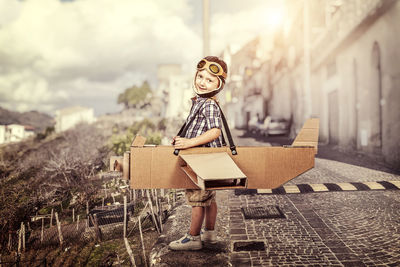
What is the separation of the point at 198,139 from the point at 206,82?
55cm

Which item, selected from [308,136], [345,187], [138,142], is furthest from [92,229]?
[345,187]

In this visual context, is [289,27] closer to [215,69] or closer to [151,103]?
[215,69]

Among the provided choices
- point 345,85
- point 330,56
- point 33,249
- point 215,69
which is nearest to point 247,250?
point 215,69

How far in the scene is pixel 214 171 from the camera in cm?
162

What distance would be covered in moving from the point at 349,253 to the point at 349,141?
804 cm

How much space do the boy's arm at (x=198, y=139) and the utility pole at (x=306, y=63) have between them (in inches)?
459

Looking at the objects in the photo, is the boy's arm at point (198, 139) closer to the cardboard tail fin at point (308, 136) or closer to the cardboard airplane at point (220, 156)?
the cardboard airplane at point (220, 156)

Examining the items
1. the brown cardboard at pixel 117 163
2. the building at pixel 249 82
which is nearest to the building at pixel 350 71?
the brown cardboard at pixel 117 163

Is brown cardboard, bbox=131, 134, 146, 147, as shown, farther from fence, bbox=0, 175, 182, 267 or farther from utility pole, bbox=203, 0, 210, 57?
utility pole, bbox=203, 0, 210, 57

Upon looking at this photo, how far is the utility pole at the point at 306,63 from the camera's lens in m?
12.6

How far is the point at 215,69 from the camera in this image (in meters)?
2.22

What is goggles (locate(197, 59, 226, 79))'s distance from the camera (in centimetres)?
222

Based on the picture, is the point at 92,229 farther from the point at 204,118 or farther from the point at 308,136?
the point at 308,136

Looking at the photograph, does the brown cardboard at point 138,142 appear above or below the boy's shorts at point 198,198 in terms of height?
above
